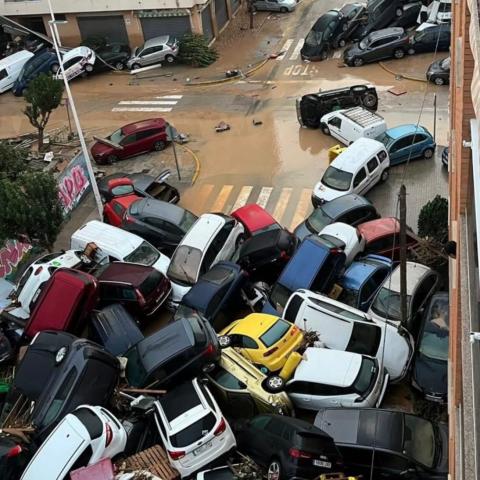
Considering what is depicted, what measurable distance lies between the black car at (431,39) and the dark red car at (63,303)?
63.5 feet

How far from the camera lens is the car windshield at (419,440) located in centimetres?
1160

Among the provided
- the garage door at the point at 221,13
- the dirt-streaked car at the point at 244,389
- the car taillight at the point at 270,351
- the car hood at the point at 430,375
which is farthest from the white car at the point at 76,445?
the garage door at the point at 221,13

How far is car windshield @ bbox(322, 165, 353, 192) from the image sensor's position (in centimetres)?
1969

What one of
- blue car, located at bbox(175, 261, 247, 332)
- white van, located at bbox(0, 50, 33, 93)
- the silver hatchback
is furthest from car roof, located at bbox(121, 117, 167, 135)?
white van, located at bbox(0, 50, 33, 93)

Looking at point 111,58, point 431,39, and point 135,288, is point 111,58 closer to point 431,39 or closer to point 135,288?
point 431,39

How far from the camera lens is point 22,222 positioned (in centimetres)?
1711

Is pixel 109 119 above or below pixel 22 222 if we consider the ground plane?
below

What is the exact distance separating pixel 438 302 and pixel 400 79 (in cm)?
1530

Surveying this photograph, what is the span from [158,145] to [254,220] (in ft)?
25.7

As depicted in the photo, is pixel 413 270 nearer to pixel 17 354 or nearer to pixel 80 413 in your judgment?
Answer: pixel 80 413

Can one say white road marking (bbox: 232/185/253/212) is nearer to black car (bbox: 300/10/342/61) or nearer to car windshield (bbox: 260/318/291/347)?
car windshield (bbox: 260/318/291/347)

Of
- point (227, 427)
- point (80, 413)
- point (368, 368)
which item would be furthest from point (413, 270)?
point (80, 413)

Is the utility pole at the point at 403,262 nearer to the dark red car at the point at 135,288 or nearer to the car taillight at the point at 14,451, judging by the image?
the dark red car at the point at 135,288

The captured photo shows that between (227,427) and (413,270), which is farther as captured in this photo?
(413,270)
